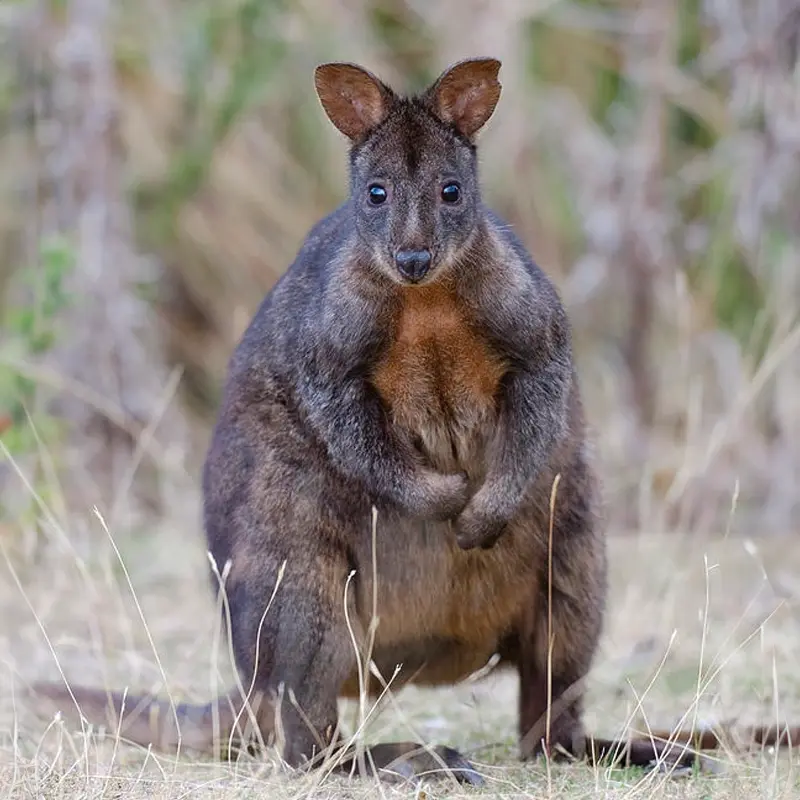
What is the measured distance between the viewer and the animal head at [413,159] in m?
3.90

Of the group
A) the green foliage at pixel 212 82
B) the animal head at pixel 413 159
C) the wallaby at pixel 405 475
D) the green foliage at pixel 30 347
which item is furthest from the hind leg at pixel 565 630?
the green foliage at pixel 212 82

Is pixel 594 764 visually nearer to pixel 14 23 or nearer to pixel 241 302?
pixel 14 23

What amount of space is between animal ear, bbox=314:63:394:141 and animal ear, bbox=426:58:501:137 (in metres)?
0.13

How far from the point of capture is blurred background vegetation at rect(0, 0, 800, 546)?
7.41 meters

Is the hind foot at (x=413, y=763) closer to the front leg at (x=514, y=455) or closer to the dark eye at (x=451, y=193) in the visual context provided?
the front leg at (x=514, y=455)

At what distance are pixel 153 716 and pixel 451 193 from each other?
5.36 ft

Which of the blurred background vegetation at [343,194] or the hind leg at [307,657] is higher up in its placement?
the blurred background vegetation at [343,194]

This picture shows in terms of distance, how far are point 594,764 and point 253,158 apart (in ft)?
21.9

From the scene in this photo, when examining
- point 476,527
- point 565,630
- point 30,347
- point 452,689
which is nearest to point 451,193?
point 476,527

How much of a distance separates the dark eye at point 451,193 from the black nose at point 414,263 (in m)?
0.21

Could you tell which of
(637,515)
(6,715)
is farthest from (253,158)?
(6,715)

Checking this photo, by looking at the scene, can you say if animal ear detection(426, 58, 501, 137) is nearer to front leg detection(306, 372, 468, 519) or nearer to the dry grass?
front leg detection(306, 372, 468, 519)

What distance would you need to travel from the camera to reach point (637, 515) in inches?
309

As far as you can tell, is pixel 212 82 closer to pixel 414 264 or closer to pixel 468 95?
pixel 468 95
